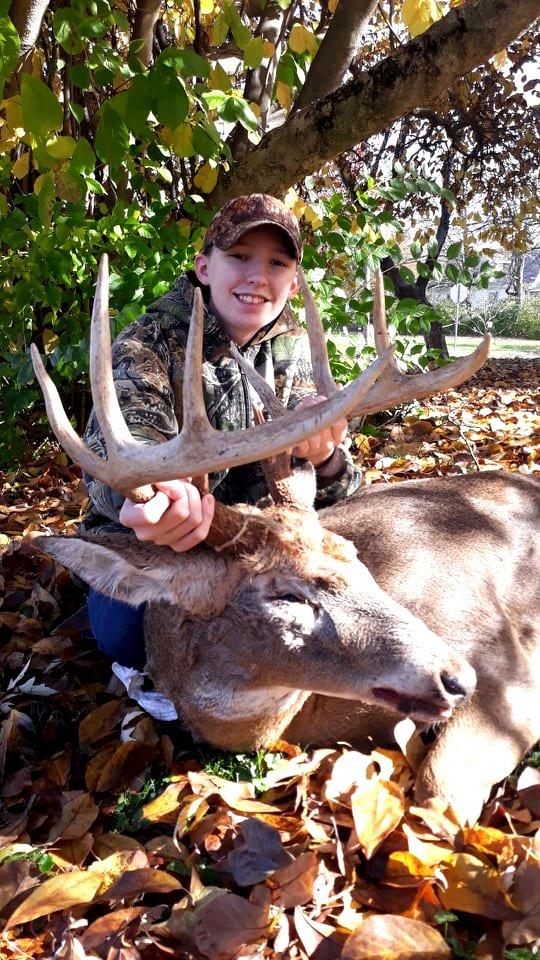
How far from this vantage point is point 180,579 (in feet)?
8.10

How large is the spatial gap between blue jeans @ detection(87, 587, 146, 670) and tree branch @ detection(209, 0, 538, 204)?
117 inches

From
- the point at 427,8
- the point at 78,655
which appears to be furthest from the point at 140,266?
the point at 78,655

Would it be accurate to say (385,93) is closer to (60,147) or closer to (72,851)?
(60,147)

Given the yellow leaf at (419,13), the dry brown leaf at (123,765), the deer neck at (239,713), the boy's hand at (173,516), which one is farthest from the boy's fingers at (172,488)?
the yellow leaf at (419,13)

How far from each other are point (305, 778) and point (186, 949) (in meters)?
0.74

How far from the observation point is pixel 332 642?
92.7 inches

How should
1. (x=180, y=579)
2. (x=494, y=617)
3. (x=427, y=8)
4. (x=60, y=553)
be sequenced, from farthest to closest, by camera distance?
1. (x=427, y=8)
2. (x=494, y=617)
3. (x=180, y=579)
4. (x=60, y=553)

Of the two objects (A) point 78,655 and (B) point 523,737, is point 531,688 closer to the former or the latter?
(B) point 523,737

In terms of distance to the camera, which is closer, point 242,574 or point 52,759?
point 242,574

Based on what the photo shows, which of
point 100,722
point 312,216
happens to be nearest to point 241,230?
point 100,722

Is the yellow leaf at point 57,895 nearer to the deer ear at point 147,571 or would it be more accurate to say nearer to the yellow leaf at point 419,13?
the deer ear at point 147,571

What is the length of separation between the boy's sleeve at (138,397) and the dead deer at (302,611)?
14.3 inches

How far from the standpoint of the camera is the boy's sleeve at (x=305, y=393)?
3396mm

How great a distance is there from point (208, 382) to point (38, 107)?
3.97ft
